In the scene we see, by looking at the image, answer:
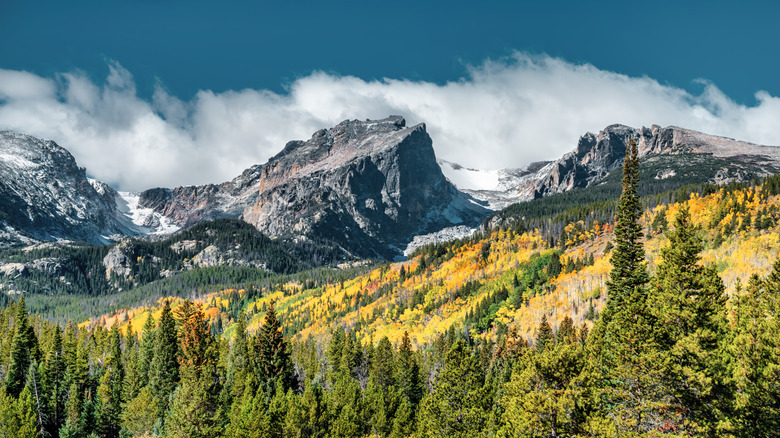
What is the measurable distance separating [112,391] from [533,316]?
102103 millimetres

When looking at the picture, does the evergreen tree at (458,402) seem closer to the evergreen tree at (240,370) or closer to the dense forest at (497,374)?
the dense forest at (497,374)

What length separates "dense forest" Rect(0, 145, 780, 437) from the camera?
2595 cm

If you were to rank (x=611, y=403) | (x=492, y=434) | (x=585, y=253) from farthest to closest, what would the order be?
(x=585, y=253)
(x=492, y=434)
(x=611, y=403)

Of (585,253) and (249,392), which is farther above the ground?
(585,253)

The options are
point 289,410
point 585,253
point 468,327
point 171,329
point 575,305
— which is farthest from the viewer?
point 585,253

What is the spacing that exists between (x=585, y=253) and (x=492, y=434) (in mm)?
155960

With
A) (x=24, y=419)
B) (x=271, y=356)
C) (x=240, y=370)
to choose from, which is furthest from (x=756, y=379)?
(x=24, y=419)

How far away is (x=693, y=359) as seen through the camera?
25938mm

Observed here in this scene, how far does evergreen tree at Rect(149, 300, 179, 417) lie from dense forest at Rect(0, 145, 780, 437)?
0.58ft

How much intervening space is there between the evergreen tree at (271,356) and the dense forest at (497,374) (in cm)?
18

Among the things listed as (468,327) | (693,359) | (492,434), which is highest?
(693,359)

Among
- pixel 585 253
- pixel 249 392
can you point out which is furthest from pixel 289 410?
pixel 585 253

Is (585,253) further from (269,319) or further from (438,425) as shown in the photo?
(438,425)

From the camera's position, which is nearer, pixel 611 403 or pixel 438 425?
pixel 611 403
